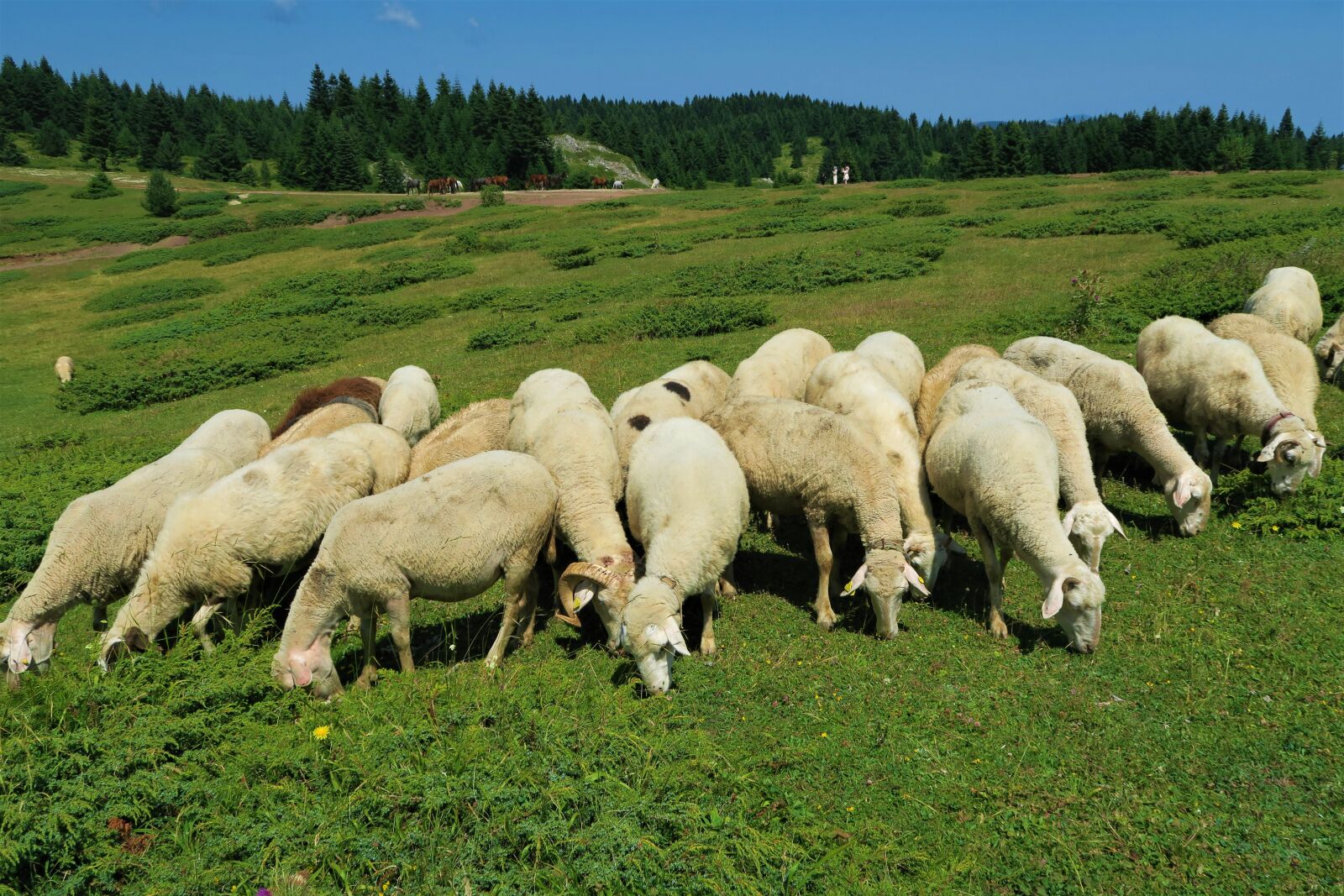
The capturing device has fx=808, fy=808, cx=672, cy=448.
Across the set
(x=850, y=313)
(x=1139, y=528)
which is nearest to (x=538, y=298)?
(x=850, y=313)

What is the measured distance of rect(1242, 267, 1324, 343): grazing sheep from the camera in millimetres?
15312

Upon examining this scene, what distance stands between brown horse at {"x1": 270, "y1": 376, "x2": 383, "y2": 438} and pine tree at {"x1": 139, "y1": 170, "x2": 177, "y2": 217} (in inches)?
2350

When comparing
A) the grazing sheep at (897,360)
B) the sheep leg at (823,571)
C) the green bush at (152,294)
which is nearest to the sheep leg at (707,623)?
the sheep leg at (823,571)

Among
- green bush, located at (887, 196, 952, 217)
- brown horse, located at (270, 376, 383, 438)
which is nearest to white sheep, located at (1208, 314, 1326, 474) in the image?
brown horse, located at (270, 376, 383, 438)

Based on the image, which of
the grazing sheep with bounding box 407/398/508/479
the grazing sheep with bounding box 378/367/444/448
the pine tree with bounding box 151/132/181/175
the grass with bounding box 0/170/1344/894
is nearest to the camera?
the grass with bounding box 0/170/1344/894

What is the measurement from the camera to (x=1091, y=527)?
8695 mm

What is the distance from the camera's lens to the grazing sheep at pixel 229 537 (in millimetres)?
8398

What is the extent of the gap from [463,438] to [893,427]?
18.6ft

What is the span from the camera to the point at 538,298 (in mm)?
29359

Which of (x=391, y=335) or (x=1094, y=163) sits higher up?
(x=1094, y=163)

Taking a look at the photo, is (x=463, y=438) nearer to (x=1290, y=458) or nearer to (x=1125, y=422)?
(x=1125, y=422)

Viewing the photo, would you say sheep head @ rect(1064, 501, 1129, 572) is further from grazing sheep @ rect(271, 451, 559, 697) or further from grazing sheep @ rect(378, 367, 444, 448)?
grazing sheep @ rect(378, 367, 444, 448)

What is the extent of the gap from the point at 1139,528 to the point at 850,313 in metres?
13.4

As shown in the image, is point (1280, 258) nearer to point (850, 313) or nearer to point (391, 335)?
point (850, 313)
